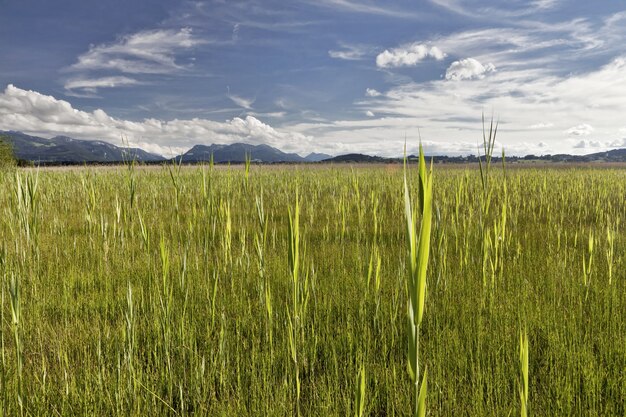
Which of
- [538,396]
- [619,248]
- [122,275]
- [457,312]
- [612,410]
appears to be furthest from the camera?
[619,248]

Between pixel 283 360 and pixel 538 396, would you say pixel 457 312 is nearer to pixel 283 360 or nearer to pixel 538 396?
pixel 538 396

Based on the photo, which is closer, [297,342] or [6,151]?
[297,342]

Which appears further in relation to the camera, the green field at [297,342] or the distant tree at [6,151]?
the distant tree at [6,151]

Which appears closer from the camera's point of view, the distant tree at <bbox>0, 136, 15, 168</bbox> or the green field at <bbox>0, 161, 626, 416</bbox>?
the green field at <bbox>0, 161, 626, 416</bbox>

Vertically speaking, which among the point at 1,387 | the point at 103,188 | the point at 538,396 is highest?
the point at 103,188

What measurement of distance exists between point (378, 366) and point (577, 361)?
996mm

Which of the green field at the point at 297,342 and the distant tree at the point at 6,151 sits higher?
the distant tree at the point at 6,151

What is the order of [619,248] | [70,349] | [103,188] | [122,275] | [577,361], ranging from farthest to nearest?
1. [103,188]
2. [619,248]
3. [122,275]
4. [70,349]
5. [577,361]

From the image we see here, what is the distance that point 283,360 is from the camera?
6.28 feet

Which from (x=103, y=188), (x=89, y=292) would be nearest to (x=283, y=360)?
(x=89, y=292)

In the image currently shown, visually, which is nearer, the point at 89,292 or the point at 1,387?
the point at 1,387

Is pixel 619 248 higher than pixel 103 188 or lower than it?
lower

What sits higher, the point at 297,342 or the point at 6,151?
the point at 6,151

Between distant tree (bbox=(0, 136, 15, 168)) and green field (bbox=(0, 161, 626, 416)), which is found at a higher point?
distant tree (bbox=(0, 136, 15, 168))
